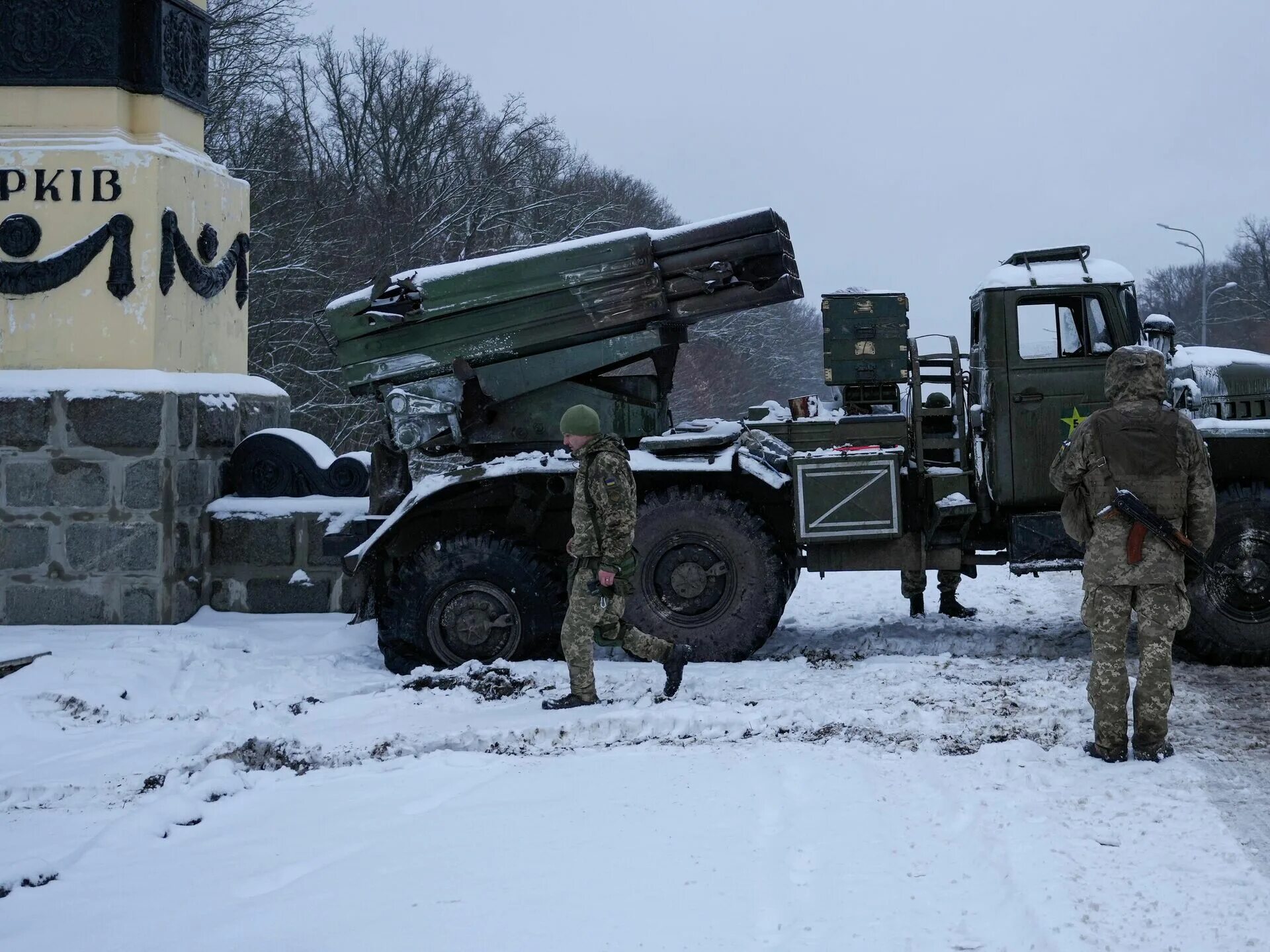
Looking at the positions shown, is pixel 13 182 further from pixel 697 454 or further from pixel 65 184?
pixel 697 454

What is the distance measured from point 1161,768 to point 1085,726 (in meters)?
0.75

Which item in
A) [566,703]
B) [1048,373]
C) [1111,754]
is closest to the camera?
[1111,754]

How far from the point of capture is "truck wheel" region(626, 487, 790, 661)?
312 inches

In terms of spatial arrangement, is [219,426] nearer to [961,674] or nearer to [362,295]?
[362,295]

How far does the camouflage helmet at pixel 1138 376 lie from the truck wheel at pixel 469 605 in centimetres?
355

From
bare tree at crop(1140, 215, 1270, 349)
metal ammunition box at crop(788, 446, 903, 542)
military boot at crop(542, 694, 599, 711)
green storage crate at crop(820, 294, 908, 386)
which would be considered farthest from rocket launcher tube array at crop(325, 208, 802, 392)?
bare tree at crop(1140, 215, 1270, 349)

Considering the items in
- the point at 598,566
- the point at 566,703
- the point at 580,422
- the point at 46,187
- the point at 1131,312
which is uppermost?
the point at 46,187

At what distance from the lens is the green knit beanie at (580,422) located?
268 inches

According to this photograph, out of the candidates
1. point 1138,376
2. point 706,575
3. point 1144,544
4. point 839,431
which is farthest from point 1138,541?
point 839,431

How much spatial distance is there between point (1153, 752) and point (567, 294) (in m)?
4.31

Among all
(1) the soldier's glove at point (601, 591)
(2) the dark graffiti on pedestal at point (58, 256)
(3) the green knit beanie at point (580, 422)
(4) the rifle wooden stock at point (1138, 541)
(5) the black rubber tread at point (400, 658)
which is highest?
(2) the dark graffiti on pedestal at point (58, 256)

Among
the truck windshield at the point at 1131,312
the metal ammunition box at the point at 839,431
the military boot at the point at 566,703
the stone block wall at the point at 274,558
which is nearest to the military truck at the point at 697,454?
the truck windshield at the point at 1131,312

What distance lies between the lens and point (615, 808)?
490 cm

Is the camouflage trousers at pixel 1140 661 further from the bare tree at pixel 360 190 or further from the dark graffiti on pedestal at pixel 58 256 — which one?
the bare tree at pixel 360 190
